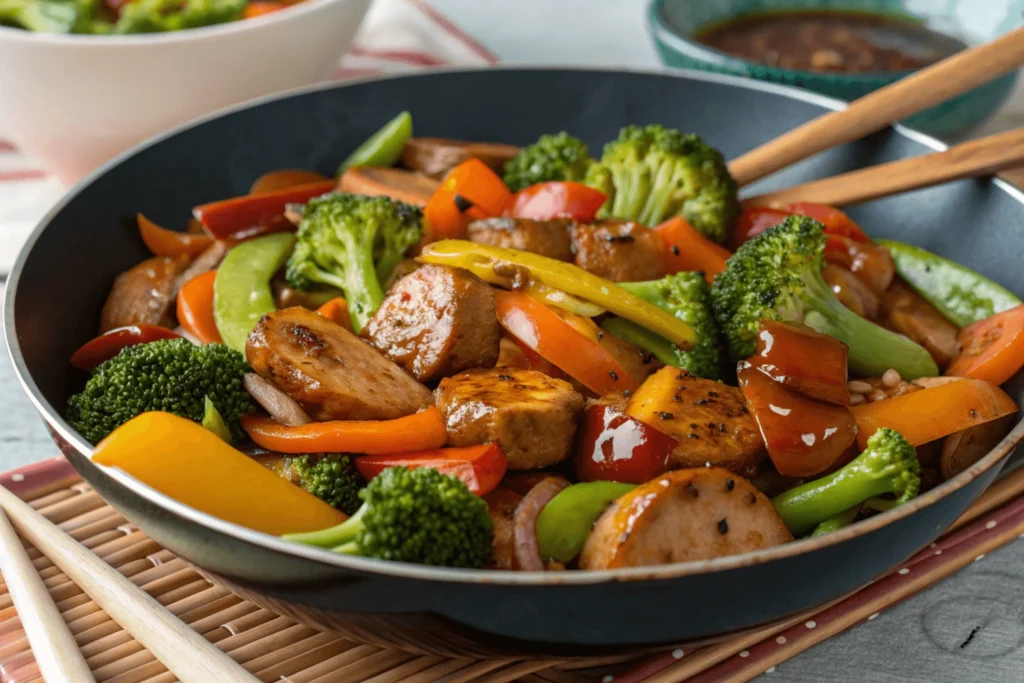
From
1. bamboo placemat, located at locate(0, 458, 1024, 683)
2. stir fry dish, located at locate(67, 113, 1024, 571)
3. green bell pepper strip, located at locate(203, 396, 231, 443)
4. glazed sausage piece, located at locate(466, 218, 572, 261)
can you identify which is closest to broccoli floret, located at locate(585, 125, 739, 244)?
stir fry dish, located at locate(67, 113, 1024, 571)

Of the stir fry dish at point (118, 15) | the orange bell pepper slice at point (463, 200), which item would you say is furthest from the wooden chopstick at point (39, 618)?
the stir fry dish at point (118, 15)

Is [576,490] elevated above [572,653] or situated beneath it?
elevated above

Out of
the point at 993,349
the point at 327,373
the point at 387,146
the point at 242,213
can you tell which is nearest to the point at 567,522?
the point at 327,373

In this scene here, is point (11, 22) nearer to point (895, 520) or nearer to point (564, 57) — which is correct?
point (564, 57)

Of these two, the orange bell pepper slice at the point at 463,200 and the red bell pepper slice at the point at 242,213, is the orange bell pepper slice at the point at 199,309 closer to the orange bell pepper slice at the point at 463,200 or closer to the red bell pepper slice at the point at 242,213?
the red bell pepper slice at the point at 242,213

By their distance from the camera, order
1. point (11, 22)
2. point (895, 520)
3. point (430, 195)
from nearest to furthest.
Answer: point (895, 520) → point (430, 195) → point (11, 22)

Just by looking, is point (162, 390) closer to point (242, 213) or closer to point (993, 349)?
point (242, 213)

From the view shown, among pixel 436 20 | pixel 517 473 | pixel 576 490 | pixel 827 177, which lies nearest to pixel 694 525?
pixel 576 490
